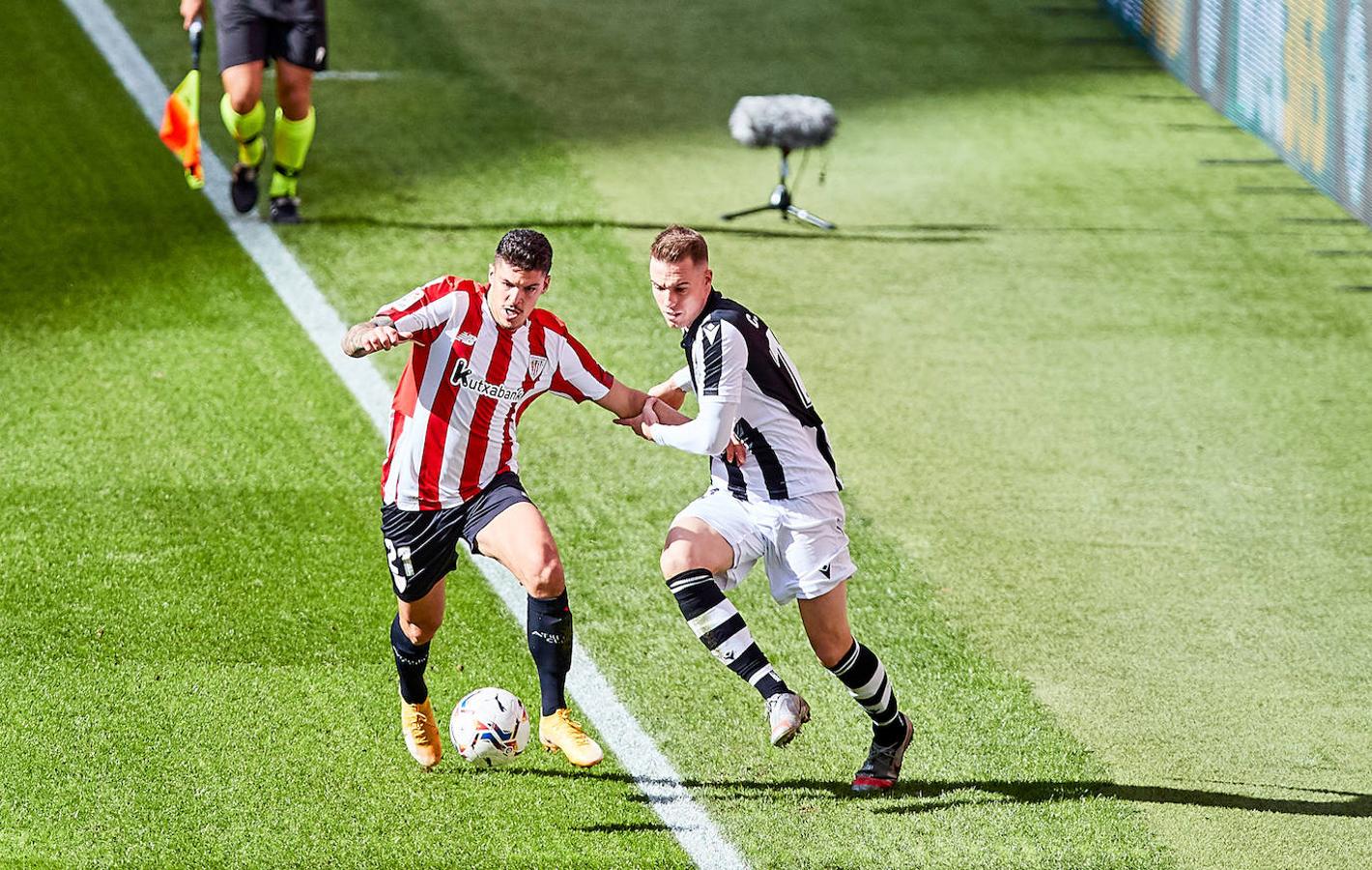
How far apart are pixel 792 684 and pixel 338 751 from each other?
5.87 feet

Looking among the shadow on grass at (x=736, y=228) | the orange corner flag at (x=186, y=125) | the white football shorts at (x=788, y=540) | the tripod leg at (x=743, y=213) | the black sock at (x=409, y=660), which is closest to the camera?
the white football shorts at (x=788, y=540)

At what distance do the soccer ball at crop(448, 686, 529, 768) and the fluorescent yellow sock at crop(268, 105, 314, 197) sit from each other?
5495 mm

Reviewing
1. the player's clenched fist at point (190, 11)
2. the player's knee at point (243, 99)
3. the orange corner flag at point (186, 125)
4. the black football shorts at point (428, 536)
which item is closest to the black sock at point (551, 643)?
the black football shorts at point (428, 536)

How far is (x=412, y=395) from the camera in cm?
566

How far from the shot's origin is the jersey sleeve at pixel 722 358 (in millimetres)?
5441

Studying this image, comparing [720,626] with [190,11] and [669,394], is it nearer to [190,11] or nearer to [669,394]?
[669,394]

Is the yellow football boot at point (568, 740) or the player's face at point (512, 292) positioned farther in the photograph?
the yellow football boot at point (568, 740)

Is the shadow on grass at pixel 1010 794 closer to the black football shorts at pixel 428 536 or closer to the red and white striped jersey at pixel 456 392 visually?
the black football shorts at pixel 428 536

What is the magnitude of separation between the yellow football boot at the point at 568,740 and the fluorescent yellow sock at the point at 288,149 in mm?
5547

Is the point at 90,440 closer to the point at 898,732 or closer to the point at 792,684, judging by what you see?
the point at 792,684

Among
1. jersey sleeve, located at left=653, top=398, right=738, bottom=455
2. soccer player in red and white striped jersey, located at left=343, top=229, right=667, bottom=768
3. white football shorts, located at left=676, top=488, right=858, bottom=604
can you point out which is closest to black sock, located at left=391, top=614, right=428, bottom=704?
soccer player in red and white striped jersey, located at left=343, top=229, right=667, bottom=768

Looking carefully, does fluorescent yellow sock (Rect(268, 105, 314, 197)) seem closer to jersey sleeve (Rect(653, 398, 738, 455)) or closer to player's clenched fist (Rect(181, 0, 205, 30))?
player's clenched fist (Rect(181, 0, 205, 30))

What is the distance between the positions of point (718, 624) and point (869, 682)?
1.96 feet

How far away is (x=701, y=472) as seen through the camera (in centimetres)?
839
